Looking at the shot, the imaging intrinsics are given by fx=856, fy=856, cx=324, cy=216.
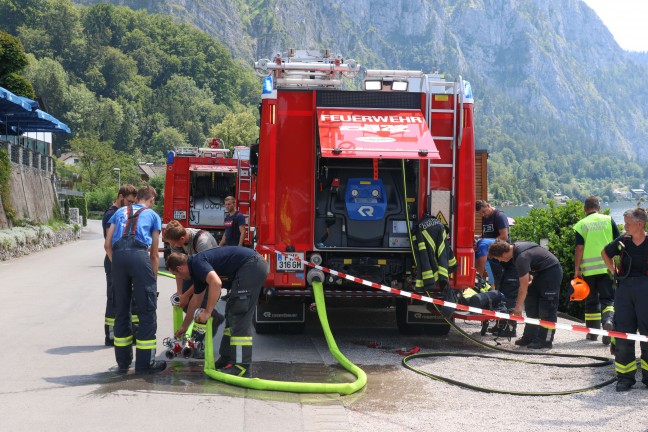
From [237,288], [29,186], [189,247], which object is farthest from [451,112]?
[29,186]

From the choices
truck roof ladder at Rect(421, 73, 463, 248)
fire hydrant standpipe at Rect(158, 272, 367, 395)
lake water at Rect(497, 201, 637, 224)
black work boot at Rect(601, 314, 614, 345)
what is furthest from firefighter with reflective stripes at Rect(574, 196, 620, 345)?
lake water at Rect(497, 201, 637, 224)

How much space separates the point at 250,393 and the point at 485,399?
201 centimetres

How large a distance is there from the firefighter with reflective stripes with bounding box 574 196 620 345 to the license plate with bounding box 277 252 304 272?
351 centimetres

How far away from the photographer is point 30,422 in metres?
6.20

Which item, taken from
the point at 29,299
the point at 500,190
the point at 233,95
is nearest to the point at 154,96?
the point at 233,95

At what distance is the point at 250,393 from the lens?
7.28m

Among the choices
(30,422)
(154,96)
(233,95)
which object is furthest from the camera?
(233,95)

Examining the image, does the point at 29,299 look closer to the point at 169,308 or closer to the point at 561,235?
the point at 169,308

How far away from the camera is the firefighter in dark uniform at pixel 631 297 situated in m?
7.69

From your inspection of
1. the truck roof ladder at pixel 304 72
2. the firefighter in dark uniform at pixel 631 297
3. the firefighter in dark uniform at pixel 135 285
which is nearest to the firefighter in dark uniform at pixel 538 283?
the firefighter in dark uniform at pixel 631 297

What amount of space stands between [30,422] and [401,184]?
18.1 feet

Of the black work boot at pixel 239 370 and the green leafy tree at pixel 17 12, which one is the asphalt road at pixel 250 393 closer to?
the black work boot at pixel 239 370

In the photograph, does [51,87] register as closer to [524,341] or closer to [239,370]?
[524,341]

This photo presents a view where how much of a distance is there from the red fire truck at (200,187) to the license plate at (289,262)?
11.7m
